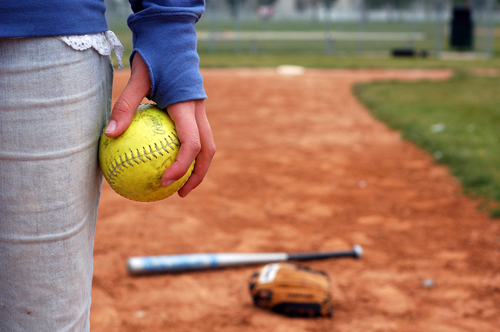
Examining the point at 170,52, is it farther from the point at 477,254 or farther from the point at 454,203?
the point at 454,203

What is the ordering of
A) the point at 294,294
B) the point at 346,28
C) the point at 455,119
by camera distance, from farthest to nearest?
the point at 346,28, the point at 455,119, the point at 294,294

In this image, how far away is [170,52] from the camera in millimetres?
1182

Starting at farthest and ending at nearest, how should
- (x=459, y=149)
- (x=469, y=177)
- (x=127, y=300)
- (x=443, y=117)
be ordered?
(x=443, y=117) → (x=459, y=149) → (x=469, y=177) → (x=127, y=300)

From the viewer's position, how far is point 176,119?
46.8 inches

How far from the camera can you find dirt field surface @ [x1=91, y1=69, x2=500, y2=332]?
2.52 metres

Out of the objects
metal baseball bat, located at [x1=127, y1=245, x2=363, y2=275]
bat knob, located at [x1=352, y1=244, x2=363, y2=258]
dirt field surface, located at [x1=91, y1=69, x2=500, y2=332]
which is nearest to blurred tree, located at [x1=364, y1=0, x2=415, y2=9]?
dirt field surface, located at [x1=91, y1=69, x2=500, y2=332]

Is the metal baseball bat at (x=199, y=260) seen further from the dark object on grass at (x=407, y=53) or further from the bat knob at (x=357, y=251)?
the dark object on grass at (x=407, y=53)

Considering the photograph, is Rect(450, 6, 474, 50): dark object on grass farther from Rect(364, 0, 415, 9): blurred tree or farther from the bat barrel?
the bat barrel

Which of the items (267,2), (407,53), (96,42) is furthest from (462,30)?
(96,42)

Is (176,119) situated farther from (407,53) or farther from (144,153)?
(407,53)

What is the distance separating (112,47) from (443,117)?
21.7 feet

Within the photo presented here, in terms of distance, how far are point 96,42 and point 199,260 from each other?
2.03 meters

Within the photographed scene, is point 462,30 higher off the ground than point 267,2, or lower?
lower

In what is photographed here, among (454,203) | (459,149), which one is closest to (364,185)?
(454,203)
